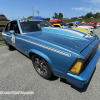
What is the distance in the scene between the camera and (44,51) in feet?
5.46

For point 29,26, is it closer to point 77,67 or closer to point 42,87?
point 42,87

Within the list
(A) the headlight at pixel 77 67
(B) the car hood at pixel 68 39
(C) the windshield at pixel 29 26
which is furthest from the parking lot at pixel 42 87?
(C) the windshield at pixel 29 26

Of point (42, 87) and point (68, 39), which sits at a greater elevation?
point (68, 39)

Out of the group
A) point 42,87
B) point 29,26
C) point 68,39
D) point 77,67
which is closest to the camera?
point 77,67

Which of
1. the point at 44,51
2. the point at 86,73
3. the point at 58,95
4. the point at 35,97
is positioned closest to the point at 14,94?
the point at 35,97

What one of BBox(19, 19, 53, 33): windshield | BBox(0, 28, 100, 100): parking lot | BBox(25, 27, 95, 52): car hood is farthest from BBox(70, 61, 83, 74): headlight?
BBox(19, 19, 53, 33): windshield

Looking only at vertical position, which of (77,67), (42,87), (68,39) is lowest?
(42,87)

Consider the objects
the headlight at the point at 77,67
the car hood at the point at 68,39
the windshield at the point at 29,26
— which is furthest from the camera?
the windshield at the point at 29,26

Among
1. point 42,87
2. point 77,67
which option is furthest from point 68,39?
point 42,87

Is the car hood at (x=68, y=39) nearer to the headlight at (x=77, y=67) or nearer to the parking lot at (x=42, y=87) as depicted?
the headlight at (x=77, y=67)

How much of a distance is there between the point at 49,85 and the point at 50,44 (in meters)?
1.05

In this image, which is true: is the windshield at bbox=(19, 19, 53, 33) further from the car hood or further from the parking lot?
the parking lot

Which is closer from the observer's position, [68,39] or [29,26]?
[68,39]

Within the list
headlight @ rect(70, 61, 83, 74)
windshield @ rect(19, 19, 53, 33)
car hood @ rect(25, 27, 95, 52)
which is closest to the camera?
headlight @ rect(70, 61, 83, 74)
